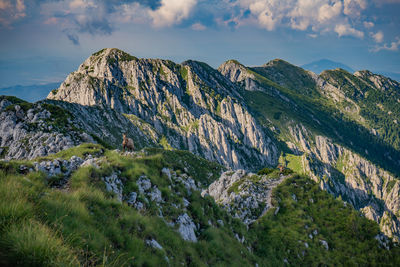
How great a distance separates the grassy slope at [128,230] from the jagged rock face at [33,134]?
124ft

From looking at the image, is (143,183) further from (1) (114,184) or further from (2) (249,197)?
(2) (249,197)

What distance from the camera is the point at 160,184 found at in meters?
15.3

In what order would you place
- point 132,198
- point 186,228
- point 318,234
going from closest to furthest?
point 132,198 → point 186,228 → point 318,234

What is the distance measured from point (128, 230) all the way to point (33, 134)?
63789mm

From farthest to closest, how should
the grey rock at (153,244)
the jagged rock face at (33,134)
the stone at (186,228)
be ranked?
the jagged rock face at (33,134) < the stone at (186,228) < the grey rock at (153,244)

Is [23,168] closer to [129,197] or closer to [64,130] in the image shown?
[129,197]

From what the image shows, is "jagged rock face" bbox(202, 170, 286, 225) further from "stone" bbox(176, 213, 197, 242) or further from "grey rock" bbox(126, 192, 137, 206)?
"grey rock" bbox(126, 192, 137, 206)

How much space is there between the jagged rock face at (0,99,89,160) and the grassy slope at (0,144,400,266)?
37647 mm

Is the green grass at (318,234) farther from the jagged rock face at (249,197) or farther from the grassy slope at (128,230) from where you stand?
the jagged rock face at (249,197)

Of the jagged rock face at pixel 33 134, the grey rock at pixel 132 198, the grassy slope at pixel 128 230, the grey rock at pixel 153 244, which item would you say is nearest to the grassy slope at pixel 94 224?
the grassy slope at pixel 128 230

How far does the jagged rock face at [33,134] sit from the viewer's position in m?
49.3

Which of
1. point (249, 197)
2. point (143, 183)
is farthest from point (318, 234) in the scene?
point (143, 183)

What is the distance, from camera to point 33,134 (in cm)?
5659

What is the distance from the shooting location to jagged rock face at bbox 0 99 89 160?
49.3 m
